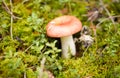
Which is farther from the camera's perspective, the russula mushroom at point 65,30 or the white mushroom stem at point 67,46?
the white mushroom stem at point 67,46

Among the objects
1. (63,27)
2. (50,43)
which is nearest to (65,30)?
(63,27)

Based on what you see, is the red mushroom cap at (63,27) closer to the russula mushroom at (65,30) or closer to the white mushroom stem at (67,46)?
the russula mushroom at (65,30)

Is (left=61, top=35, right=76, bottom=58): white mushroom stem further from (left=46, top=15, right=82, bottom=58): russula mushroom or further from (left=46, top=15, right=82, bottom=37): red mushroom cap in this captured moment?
(left=46, top=15, right=82, bottom=37): red mushroom cap

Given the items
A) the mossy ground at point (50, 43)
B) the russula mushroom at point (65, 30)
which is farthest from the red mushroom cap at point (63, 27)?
the mossy ground at point (50, 43)

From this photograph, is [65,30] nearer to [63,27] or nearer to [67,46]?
[63,27]

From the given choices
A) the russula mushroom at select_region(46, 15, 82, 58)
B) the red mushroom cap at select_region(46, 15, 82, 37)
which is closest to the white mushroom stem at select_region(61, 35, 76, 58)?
the russula mushroom at select_region(46, 15, 82, 58)

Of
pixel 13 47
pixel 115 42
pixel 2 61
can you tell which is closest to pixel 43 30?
pixel 13 47

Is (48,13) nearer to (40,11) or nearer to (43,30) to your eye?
(40,11)
